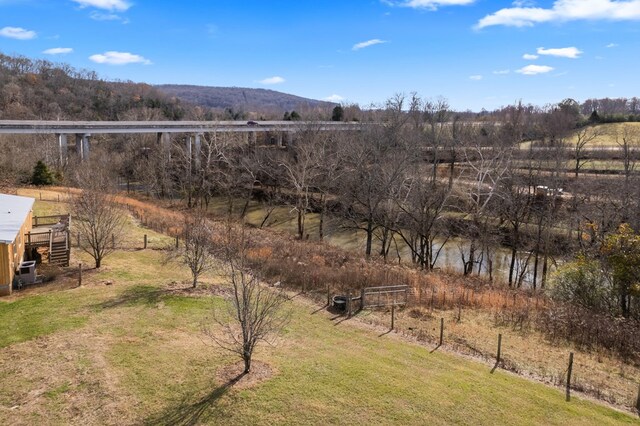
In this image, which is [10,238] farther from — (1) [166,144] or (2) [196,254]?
(1) [166,144]

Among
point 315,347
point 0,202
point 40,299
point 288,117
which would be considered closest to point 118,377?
point 315,347

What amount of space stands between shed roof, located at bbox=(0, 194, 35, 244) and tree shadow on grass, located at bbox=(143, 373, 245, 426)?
35.3ft

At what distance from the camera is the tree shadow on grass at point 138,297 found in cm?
1683

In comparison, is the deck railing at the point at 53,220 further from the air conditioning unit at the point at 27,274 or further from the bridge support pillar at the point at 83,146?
the bridge support pillar at the point at 83,146

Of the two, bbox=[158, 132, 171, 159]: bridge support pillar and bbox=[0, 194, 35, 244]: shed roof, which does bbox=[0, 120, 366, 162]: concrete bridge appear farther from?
bbox=[0, 194, 35, 244]: shed roof

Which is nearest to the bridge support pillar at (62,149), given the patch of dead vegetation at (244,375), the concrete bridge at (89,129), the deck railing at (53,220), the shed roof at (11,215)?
the concrete bridge at (89,129)

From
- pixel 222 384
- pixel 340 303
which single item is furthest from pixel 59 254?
pixel 222 384

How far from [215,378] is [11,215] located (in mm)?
14189

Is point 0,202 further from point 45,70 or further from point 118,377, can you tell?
point 45,70

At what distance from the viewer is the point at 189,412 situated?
10352 mm

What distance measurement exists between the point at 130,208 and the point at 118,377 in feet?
92.0

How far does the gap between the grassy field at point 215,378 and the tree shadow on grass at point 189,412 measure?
30 millimetres

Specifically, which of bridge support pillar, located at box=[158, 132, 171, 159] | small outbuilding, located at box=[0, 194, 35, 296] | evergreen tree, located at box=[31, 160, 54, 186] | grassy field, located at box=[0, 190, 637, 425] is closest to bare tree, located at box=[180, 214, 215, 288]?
grassy field, located at box=[0, 190, 637, 425]

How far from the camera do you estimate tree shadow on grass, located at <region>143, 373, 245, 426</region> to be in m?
10.0
